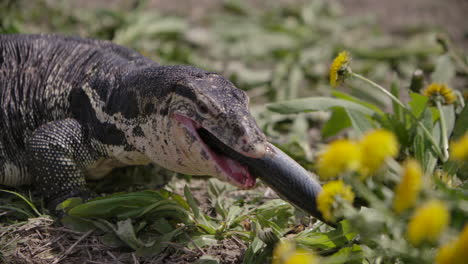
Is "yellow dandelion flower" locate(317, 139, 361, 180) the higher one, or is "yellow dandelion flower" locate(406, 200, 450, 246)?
"yellow dandelion flower" locate(317, 139, 361, 180)

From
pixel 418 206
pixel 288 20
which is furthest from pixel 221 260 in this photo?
pixel 288 20

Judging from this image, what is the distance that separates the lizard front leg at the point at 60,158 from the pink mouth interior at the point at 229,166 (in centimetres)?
86

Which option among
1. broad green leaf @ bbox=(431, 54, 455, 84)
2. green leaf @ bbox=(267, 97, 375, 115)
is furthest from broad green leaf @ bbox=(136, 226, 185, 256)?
broad green leaf @ bbox=(431, 54, 455, 84)

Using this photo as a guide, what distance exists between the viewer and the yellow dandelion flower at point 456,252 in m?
1.63

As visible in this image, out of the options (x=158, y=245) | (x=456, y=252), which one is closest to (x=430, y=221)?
(x=456, y=252)

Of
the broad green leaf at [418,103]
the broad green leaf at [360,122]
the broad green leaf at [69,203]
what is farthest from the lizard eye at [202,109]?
the broad green leaf at [418,103]

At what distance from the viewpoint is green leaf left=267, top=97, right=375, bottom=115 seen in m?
3.87

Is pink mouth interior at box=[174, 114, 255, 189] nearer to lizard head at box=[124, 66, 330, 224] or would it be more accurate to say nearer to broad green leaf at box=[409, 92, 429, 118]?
lizard head at box=[124, 66, 330, 224]

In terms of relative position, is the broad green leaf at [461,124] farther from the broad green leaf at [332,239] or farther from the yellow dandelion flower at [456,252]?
the yellow dandelion flower at [456,252]

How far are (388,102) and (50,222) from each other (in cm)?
346

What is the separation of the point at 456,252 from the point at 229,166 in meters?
1.48

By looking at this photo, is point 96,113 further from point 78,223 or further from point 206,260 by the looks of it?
point 206,260

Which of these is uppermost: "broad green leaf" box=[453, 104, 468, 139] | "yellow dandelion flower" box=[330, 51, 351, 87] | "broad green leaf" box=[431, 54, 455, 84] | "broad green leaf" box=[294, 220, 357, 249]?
"broad green leaf" box=[431, 54, 455, 84]

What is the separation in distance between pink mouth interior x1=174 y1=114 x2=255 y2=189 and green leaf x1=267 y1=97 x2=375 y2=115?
3.46ft
